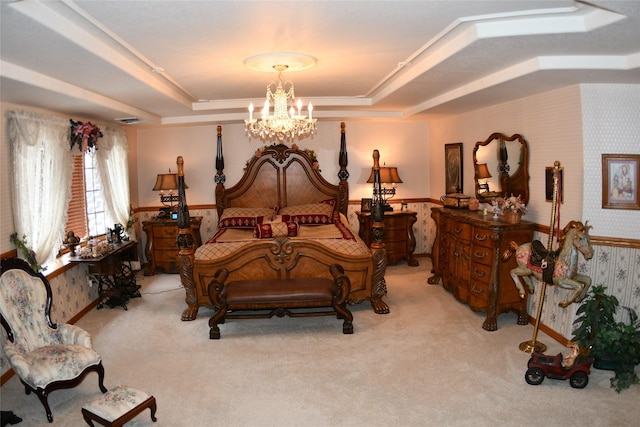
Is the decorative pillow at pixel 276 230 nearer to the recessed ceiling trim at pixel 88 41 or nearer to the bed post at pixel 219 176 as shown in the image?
the bed post at pixel 219 176

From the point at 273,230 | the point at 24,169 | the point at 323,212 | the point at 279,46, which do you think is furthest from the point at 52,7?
the point at 323,212

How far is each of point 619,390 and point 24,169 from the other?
5.25 meters

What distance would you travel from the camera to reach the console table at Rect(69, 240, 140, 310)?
16.9ft

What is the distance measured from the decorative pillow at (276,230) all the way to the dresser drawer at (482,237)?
222 cm

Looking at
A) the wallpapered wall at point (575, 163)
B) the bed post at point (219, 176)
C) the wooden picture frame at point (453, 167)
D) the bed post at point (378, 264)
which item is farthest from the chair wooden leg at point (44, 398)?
the wooden picture frame at point (453, 167)

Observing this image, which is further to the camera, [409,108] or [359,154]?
[359,154]

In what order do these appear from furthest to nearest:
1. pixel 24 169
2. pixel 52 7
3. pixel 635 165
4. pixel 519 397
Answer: pixel 24 169 → pixel 635 165 → pixel 519 397 → pixel 52 7

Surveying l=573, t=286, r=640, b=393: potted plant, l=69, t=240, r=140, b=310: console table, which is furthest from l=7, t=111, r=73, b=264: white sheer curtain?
l=573, t=286, r=640, b=393: potted plant

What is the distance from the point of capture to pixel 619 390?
340 centimetres

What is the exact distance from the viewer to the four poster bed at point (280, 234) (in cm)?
505

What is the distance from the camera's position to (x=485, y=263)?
4.83 m

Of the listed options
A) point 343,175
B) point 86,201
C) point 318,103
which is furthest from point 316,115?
point 86,201

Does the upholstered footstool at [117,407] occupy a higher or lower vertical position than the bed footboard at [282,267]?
lower

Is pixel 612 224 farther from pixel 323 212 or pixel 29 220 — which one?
pixel 29 220
